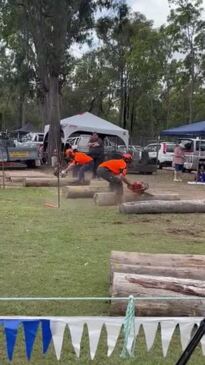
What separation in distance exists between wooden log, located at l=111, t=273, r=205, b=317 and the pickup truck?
2012 centimetres

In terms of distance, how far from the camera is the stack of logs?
4.91 meters

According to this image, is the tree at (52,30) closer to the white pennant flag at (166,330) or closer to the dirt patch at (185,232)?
the dirt patch at (185,232)

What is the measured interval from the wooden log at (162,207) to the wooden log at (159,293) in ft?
21.7

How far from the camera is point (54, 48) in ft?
98.1

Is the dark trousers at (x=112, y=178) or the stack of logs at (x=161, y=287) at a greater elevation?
the dark trousers at (x=112, y=178)

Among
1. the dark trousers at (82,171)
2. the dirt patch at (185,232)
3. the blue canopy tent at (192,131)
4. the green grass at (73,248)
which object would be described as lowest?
the dirt patch at (185,232)

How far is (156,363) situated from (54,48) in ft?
88.8

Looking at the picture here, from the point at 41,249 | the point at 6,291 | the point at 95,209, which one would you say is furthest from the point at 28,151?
the point at 6,291

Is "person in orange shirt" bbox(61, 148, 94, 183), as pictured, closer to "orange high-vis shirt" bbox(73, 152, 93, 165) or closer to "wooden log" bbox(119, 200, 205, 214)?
"orange high-vis shirt" bbox(73, 152, 93, 165)

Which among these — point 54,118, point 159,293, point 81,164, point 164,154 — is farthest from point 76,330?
point 164,154

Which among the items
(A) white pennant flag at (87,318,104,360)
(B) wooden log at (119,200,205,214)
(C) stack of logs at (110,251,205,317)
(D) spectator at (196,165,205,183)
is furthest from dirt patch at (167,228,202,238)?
(D) spectator at (196,165,205,183)

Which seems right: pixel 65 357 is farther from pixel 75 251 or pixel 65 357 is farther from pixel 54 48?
pixel 54 48

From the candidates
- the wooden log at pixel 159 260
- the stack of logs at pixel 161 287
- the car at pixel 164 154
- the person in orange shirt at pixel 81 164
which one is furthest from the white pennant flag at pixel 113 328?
the car at pixel 164 154

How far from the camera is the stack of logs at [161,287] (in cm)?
491
